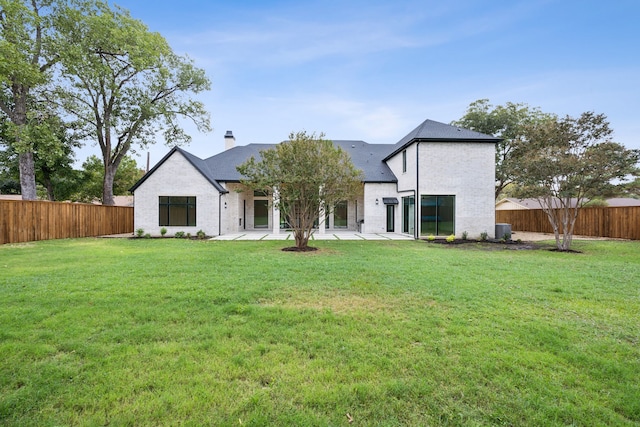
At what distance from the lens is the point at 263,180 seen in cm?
1105

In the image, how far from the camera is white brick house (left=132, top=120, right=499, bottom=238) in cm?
1603

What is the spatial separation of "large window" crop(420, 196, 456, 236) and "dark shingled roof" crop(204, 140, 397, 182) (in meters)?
3.84

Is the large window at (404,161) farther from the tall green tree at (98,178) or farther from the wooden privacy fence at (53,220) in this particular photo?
the tall green tree at (98,178)

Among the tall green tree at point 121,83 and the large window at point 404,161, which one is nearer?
the large window at point 404,161

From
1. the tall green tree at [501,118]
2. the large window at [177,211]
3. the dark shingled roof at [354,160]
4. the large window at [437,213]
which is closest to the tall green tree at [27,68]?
the large window at [177,211]

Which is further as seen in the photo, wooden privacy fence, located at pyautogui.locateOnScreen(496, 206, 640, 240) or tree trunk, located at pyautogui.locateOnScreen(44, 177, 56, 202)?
tree trunk, located at pyautogui.locateOnScreen(44, 177, 56, 202)

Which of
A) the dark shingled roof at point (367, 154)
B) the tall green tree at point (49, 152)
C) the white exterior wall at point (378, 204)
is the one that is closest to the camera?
the dark shingled roof at point (367, 154)

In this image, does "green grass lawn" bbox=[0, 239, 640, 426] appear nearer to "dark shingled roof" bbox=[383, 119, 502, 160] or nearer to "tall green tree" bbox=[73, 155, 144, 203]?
"dark shingled roof" bbox=[383, 119, 502, 160]

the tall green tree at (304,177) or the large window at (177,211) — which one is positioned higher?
the tall green tree at (304,177)

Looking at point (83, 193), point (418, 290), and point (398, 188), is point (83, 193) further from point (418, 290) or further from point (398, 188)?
point (418, 290)

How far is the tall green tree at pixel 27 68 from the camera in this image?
14922 mm

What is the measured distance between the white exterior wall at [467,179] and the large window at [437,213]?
35 cm

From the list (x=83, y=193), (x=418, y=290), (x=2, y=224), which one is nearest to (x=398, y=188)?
(x=418, y=290)

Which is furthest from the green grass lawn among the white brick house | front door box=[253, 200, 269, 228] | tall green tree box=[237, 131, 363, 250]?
front door box=[253, 200, 269, 228]
